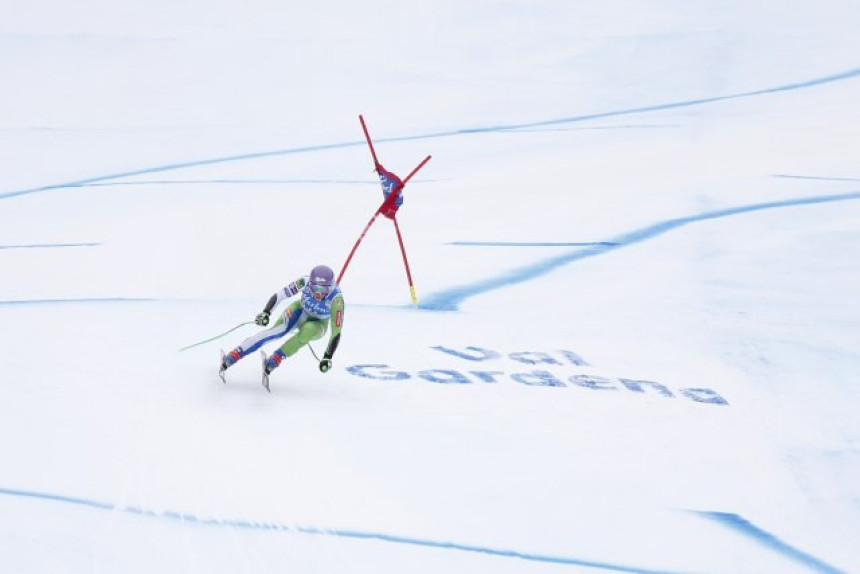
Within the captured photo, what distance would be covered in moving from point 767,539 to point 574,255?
2697mm

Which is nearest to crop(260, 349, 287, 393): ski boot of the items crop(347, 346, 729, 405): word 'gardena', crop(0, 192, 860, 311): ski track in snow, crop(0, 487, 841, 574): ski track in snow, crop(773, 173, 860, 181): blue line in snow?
crop(347, 346, 729, 405): word 'gardena'

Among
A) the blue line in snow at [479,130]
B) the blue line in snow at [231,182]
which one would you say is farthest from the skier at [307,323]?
the blue line in snow at [479,130]

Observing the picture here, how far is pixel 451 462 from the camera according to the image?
171 inches

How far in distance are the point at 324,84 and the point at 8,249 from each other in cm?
357

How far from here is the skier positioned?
460 centimetres

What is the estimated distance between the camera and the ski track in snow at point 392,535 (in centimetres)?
383

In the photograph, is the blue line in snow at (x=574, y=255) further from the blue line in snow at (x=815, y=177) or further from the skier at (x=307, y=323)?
the skier at (x=307, y=323)

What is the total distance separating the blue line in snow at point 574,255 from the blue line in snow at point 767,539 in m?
1.87

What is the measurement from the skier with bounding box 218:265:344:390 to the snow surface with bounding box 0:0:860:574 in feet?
0.46

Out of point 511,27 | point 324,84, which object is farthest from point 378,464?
point 511,27

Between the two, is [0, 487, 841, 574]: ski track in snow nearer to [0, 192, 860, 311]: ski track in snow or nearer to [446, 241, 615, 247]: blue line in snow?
[0, 192, 860, 311]: ski track in snow

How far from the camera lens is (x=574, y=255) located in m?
6.55

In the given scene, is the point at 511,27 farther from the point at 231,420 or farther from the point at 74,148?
the point at 231,420

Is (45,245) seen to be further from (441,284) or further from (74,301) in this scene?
(441,284)
